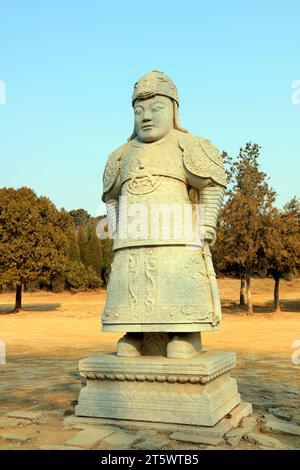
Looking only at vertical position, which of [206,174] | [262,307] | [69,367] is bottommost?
[262,307]

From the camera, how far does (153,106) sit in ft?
15.5

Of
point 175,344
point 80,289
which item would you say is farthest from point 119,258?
point 80,289

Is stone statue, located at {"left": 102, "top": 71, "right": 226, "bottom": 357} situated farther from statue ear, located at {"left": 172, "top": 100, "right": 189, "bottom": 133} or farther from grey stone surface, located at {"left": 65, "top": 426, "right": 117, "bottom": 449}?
grey stone surface, located at {"left": 65, "top": 426, "right": 117, "bottom": 449}

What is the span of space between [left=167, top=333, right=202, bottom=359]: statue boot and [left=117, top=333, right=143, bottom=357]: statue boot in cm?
40

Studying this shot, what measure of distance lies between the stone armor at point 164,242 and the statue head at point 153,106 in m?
0.11

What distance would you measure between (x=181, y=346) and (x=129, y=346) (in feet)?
1.87

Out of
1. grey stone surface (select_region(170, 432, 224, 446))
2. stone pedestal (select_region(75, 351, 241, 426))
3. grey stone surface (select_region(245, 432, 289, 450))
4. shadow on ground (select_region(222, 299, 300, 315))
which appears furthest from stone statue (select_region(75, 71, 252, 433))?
shadow on ground (select_region(222, 299, 300, 315))

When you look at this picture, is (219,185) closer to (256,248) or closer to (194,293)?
(194,293)

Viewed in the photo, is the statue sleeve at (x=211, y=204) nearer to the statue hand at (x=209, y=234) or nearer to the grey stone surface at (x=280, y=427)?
the statue hand at (x=209, y=234)

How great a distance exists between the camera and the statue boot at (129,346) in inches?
176

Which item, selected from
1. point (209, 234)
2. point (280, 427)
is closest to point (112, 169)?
point (209, 234)

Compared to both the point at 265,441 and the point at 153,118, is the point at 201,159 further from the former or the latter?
the point at 265,441

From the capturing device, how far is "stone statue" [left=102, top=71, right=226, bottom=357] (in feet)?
13.9

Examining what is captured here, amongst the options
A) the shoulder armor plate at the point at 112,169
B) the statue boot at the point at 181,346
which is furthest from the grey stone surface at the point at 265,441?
the shoulder armor plate at the point at 112,169
